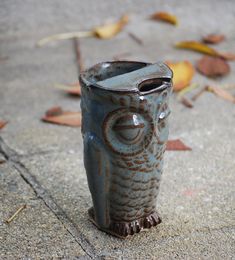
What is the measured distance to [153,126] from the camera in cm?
166

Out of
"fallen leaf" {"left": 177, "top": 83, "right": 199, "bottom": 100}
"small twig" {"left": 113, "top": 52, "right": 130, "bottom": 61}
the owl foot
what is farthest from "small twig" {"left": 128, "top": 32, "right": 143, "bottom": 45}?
the owl foot

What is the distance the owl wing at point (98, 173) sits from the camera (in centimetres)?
169

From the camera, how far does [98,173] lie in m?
1.72

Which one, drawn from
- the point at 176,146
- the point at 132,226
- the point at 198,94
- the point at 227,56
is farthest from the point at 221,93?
the point at 132,226

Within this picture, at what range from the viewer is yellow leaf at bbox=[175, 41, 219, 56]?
316 cm

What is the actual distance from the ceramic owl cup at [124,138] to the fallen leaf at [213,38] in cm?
165

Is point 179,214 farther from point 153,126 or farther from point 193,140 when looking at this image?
point 193,140

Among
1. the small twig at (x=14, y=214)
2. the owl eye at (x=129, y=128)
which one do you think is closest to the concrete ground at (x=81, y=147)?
the small twig at (x=14, y=214)

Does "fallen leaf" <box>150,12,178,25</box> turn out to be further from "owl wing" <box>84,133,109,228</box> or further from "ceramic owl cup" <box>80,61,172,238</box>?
"owl wing" <box>84,133,109,228</box>

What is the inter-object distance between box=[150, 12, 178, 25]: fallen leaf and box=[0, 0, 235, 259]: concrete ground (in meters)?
0.04

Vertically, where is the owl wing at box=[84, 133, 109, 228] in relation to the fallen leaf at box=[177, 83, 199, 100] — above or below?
above

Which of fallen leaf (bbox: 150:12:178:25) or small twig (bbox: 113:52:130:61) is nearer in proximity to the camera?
small twig (bbox: 113:52:130:61)

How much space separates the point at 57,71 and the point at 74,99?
0.32 meters

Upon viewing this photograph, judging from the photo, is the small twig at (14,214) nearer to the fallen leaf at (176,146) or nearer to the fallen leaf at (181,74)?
the fallen leaf at (176,146)
